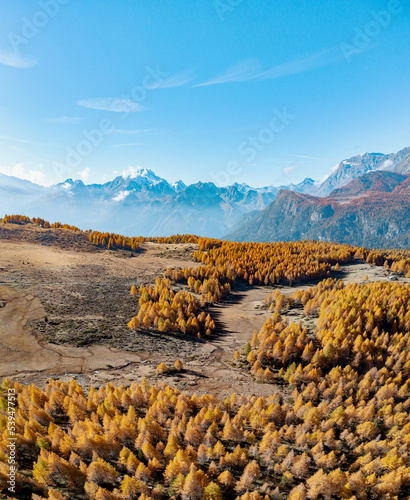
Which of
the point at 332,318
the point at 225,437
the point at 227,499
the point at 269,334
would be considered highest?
the point at 332,318

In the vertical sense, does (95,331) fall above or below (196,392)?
above

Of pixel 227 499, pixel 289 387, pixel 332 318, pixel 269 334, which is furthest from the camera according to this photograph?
pixel 332 318

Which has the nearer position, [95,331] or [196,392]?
[196,392]

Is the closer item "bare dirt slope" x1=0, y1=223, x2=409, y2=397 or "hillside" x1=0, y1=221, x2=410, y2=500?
"hillside" x1=0, y1=221, x2=410, y2=500

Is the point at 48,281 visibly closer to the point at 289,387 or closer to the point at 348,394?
the point at 289,387

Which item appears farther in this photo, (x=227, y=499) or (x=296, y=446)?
(x=296, y=446)

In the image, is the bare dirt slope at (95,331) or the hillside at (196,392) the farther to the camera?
the bare dirt slope at (95,331)

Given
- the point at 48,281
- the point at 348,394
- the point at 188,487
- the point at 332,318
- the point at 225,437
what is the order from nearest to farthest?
the point at 188,487, the point at 225,437, the point at 348,394, the point at 332,318, the point at 48,281

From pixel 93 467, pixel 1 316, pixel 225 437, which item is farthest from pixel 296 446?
pixel 1 316
